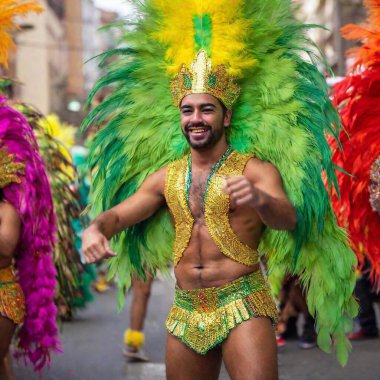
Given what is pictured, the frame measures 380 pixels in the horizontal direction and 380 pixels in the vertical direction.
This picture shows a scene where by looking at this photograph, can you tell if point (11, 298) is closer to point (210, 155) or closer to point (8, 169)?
point (8, 169)

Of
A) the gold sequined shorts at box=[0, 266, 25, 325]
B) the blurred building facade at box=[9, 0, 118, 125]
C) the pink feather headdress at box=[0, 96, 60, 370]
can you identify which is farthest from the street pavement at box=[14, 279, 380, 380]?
the blurred building facade at box=[9, 0, 118, 125]

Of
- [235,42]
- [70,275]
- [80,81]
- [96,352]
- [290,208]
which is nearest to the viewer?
[290,208]

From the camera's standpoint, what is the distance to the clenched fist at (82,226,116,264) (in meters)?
3.77

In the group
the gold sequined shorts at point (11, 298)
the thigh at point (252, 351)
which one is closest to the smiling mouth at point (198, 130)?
the thigh at point (252, 351)

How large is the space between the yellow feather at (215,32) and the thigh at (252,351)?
3.90 ft

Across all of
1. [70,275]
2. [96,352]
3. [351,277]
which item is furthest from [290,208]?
[96,352]

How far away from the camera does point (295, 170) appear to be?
4328 millimetres

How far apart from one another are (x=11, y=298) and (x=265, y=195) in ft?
5.52

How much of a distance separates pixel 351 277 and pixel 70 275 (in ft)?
9.00

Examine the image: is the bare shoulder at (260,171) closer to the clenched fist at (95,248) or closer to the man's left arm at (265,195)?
the man's left arm at (265,195)

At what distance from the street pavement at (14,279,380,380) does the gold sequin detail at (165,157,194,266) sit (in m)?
2.46

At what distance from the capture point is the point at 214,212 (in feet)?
13.8

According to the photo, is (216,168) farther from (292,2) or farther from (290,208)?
(292,2)

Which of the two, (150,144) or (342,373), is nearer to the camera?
(150,144)
